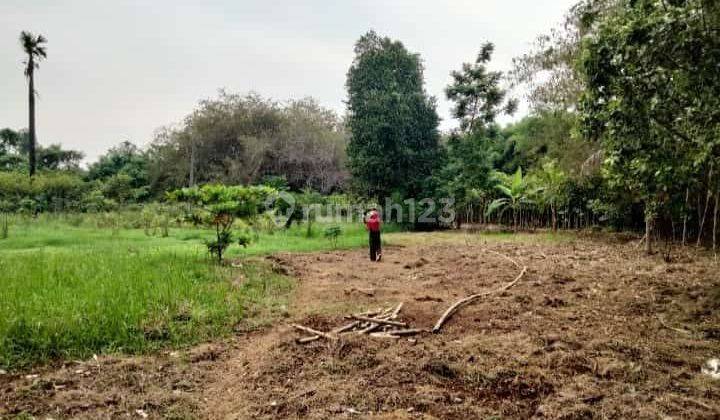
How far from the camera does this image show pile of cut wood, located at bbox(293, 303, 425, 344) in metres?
4.39

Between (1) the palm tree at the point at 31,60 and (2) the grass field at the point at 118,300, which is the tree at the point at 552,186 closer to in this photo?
(2) the grass field at the point at 118,300

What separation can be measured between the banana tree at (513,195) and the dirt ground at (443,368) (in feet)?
30.4

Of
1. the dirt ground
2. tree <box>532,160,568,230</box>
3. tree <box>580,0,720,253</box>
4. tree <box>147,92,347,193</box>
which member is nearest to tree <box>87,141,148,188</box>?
tree <box>147,92,347,193</box>

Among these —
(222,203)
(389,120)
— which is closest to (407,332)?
(222,203)

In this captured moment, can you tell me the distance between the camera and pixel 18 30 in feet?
72.4

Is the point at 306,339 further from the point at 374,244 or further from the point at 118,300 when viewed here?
the point at 374,244

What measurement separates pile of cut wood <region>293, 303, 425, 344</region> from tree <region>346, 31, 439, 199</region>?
1243 cm

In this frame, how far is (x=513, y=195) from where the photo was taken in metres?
15.8

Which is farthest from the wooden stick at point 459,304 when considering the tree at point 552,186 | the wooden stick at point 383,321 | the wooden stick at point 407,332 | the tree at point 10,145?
the tree at point 10,145

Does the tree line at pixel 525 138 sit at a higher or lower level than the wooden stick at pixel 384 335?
higher

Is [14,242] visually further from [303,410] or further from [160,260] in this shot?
[303,410]

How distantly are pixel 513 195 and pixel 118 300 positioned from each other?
13.8m

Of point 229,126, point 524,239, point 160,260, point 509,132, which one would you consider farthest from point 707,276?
point 229,126

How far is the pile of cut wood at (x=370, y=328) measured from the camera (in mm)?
4395
